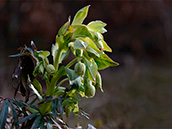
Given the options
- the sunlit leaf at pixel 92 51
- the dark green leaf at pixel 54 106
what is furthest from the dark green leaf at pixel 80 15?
the dark green leaf at pixel 54 106

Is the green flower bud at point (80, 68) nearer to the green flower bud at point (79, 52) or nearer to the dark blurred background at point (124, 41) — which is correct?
the green flower bud at point (79, 52)

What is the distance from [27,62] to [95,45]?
18 centimetres

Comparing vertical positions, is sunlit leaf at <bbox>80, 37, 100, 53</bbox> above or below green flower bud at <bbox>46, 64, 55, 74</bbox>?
above

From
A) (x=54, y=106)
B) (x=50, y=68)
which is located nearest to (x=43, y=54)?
(x=50, y=68)

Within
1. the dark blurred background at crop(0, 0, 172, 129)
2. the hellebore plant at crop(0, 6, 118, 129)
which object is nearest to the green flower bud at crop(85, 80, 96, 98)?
the hellebore plant at crop(0, 6, 118, 129)

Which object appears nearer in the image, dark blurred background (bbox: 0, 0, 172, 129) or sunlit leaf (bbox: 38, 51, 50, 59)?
sunlit leaf (bbox: 38, 51, 50, 59)

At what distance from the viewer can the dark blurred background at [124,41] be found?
119 inches

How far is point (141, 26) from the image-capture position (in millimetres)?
4605

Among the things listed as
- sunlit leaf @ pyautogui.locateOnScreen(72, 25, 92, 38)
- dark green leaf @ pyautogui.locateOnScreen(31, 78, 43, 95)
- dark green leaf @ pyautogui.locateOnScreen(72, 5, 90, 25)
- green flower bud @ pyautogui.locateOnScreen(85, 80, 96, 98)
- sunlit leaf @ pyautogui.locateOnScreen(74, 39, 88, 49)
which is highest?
dark green leaf @ pyautogui.locateOnScreen(72, 5, 90, 25)

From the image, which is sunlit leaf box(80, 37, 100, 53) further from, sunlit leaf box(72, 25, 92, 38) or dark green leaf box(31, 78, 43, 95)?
dark green leaf box(31, 78, 43, 95)

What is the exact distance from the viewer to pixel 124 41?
14.6 ft

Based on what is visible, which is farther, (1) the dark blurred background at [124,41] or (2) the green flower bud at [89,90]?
(1) the dark blurred background at [124,41]

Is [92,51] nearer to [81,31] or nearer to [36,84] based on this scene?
[81,31]

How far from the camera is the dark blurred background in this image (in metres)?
3.03
